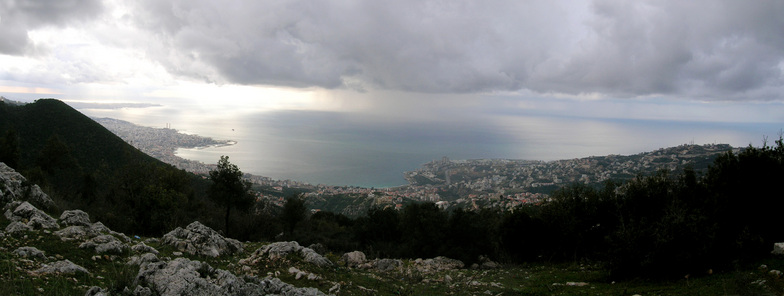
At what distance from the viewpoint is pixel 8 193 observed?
39.7ft

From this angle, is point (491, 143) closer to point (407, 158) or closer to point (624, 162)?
point (407, 158)

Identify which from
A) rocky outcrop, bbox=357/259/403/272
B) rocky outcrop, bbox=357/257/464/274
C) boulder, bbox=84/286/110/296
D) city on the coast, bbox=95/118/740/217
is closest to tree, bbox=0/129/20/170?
city on the coast, bbox=95/118/740/217

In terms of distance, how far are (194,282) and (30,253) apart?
18.1ft

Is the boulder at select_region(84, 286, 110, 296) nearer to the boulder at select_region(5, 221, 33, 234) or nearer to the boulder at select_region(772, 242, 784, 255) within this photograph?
the boulder at select_region(5, 221, 33, 234)

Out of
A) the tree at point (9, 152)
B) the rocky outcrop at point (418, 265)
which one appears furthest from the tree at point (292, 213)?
the tree at point (9, 152)

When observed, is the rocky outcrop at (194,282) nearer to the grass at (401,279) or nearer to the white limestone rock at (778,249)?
the grass at (401,279)

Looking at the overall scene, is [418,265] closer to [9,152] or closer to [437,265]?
[437,265]

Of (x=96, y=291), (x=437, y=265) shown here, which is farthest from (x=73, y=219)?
(x=437, y=265)

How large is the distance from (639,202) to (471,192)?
51475 mm

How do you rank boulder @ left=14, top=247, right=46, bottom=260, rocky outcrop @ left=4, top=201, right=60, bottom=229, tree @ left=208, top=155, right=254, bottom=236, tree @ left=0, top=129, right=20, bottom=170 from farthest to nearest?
tree @ left=0, top=129, right=20, bottom=170 < tree @ left=208, top=155, right=254, bottom=236 < rocky outcrop @ left=4, top=201, right=60, bottom=229 < boulder @ left=14, top=247, right=46, bottom=260

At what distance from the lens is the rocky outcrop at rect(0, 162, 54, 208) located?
11962 mm

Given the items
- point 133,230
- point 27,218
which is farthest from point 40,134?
point 27,218

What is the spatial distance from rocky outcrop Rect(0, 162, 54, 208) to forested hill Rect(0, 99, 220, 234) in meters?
2.04

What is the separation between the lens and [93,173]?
29.7 m
